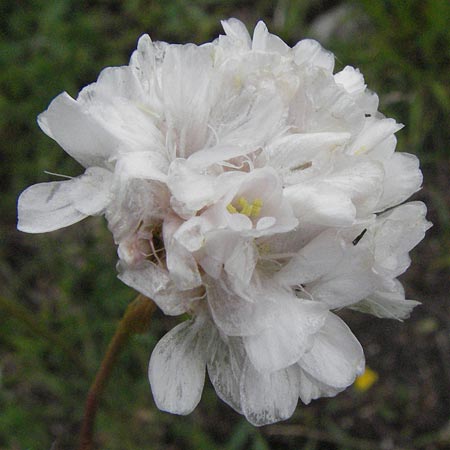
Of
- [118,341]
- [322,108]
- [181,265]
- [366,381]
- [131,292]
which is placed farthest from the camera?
[366,381]

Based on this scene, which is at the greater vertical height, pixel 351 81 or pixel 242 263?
pixel 351 81

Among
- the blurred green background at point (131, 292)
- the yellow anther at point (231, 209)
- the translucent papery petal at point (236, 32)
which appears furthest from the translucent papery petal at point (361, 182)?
the blurred green background at point (131, 292)

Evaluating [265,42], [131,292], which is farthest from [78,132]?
[131,292]

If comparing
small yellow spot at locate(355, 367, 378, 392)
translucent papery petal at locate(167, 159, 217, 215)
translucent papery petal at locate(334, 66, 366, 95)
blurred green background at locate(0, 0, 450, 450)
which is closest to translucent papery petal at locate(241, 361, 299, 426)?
translucent papery petal at locate(167, 159, 217, 215)

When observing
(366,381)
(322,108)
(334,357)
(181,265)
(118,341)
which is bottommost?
(366,381)

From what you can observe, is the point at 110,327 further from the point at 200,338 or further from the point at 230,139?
the point at 230,139

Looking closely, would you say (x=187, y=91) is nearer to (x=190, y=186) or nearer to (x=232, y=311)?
(x=190, y=186)
